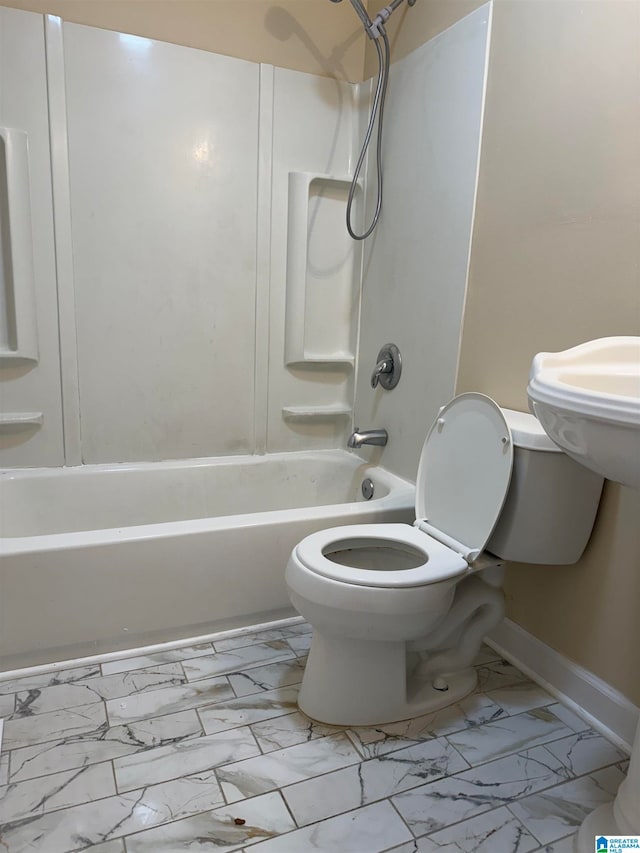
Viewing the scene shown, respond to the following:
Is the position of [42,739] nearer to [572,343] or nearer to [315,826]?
[315,826]

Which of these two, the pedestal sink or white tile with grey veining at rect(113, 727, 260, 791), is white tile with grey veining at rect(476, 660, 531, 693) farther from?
white tile with grey veining at rect(113, 727, 260, 791)

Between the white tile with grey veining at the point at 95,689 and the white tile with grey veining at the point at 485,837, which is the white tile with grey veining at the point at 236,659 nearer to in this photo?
the white tile with grey veining at the point at 95,689

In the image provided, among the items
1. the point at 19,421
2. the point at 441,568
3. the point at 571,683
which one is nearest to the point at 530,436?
the point at 441,568

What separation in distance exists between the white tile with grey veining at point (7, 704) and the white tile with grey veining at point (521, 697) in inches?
49.0

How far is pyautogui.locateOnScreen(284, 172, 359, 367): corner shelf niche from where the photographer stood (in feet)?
7.63

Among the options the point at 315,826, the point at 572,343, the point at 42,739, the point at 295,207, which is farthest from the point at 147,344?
the point at 315,826

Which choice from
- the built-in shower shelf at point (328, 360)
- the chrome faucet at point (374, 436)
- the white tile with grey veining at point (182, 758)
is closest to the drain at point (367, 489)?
the chrome faucet at point (374, 436)

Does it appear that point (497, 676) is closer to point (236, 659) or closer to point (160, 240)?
point (236, 659)

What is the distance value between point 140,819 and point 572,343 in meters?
1.45

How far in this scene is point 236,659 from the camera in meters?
1.71

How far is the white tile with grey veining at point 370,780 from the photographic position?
47.8 inches

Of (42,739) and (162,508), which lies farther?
(162,508)

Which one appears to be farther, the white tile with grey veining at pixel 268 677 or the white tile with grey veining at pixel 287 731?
the white tile with grey veining at pixel 268 677

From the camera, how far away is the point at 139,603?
1677mm
